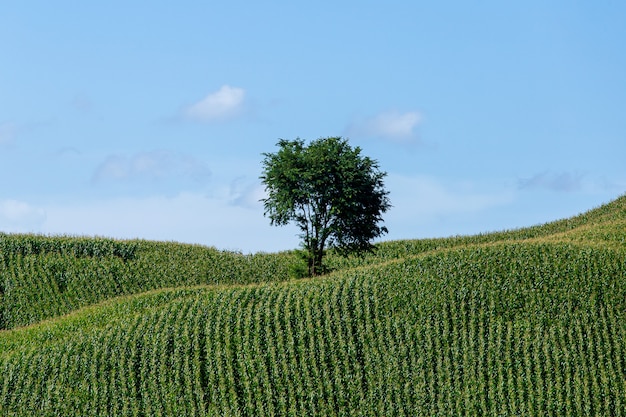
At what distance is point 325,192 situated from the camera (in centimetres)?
4309

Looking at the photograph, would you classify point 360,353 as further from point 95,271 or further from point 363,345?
point 95,271

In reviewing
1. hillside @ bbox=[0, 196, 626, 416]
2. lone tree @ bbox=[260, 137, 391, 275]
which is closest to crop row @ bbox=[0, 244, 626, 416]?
hillside @ bbox=[0, 196, 626, 416]

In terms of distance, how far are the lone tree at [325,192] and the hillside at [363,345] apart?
803 cm

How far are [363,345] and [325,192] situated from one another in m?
14.3

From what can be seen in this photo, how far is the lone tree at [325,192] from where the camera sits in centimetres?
4316

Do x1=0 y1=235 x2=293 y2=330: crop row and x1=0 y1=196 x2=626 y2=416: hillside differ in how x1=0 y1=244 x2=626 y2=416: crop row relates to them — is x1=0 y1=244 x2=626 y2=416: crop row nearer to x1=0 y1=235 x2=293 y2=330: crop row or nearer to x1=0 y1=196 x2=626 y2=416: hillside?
x1=0 y1=196 x2=626 y2=416: hillside

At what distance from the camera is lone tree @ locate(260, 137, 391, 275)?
142 feet

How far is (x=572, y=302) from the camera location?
3291 centimetres

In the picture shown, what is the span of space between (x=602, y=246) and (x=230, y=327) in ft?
60.7

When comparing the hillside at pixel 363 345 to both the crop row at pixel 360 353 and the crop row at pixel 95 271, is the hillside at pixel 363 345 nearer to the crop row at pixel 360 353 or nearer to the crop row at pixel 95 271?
the crop row at pixel 360 353

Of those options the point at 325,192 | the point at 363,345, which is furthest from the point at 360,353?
the point at 325,192

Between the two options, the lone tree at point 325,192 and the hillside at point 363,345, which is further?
the lone tree at point 325,192

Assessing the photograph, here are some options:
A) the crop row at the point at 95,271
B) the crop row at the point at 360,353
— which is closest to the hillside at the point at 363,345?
the crop row at the point at 360,353

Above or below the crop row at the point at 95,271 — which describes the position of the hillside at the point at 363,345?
below
